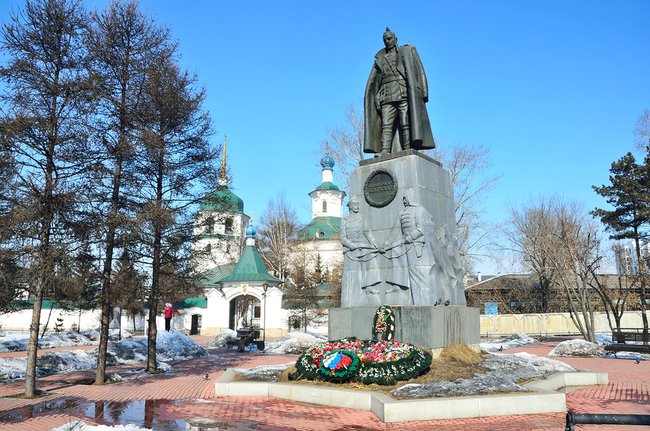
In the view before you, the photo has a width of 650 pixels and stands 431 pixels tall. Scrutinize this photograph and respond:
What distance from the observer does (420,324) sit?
32.0 ft

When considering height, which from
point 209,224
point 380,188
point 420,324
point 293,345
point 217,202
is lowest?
point 293,345

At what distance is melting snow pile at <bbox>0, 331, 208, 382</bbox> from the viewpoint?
14.2m

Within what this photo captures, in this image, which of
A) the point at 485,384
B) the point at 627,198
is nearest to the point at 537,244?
the point at 627,198

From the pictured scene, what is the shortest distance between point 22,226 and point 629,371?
44.3 feet

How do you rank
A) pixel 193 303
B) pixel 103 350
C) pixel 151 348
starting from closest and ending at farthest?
1. pixel 103 350
2. pixel 151 348
3. pixel 193 303

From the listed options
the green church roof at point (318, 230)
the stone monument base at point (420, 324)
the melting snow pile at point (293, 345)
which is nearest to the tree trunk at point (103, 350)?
the stone monument base at point (420, 324)

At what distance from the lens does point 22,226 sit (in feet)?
32.1

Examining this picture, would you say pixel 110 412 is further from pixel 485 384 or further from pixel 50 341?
pixel 50 341

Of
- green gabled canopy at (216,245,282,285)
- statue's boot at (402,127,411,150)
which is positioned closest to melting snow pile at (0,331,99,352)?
green gabled canopy at (216,245,282,285)

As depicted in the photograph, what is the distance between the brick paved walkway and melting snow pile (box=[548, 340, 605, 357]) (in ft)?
18.4

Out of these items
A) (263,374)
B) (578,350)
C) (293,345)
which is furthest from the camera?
(293,345)

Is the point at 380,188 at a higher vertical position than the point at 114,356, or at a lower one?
higher

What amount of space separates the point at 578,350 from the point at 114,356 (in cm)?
1470

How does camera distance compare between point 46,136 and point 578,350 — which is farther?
point 578,350
